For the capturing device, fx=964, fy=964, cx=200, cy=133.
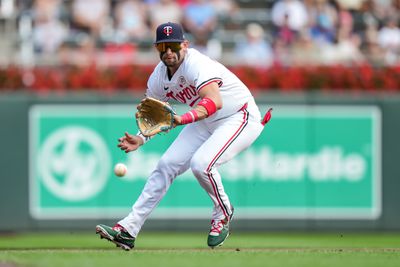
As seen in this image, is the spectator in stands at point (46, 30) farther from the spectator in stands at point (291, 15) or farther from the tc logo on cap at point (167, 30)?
Result: the tc logo on cap at point (167, 30)

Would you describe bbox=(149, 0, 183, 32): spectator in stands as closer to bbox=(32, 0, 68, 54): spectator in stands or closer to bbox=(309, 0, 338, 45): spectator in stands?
bbox=(32, 0, 68, 54): spectator in stands

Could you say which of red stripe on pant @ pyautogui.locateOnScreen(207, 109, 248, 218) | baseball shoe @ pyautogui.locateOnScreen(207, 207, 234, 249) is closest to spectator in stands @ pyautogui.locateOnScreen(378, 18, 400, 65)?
red stripe on pant @ pyautogui.locateOnScreen(207, 109, 248, 218)

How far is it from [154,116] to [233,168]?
546cm

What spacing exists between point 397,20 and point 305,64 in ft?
7.65

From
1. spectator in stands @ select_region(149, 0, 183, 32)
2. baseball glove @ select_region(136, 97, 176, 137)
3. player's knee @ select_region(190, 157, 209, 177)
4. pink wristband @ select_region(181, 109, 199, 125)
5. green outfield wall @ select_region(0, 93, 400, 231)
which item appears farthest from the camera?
spectator in stands @ select_region(149, 0, 183, 32)

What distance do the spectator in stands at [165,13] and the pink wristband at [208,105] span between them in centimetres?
696

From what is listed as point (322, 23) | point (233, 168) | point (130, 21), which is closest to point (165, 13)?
point (130, 21)

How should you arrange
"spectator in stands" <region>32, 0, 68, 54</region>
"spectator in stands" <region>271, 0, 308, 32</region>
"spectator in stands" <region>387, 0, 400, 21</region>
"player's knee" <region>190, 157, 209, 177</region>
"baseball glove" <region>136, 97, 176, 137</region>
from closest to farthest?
"baseball glove" <region>136, 97, 176, 137</region>, "player's knee" <region>190, 157, 209, 177</region>, "spectator in stands" <region>32, 0, 68, 54</region>, "spectator in stands" <region>271, 0, 308, 32</region>, "spectator in stands" <region>387, 0, 400, 21</region>

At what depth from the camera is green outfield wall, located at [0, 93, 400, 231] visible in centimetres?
1380

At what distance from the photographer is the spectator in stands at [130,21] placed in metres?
15.1

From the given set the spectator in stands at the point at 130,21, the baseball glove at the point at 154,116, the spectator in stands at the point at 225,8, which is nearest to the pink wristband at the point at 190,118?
the baseball glove at the point at 154,116

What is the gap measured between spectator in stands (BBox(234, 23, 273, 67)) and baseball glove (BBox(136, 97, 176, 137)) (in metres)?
6.27

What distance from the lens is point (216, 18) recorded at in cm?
1544

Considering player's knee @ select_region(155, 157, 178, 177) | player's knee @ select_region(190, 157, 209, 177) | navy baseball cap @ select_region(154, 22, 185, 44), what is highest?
navy baseball cap @ select_region(154, 22, 185, 44)
